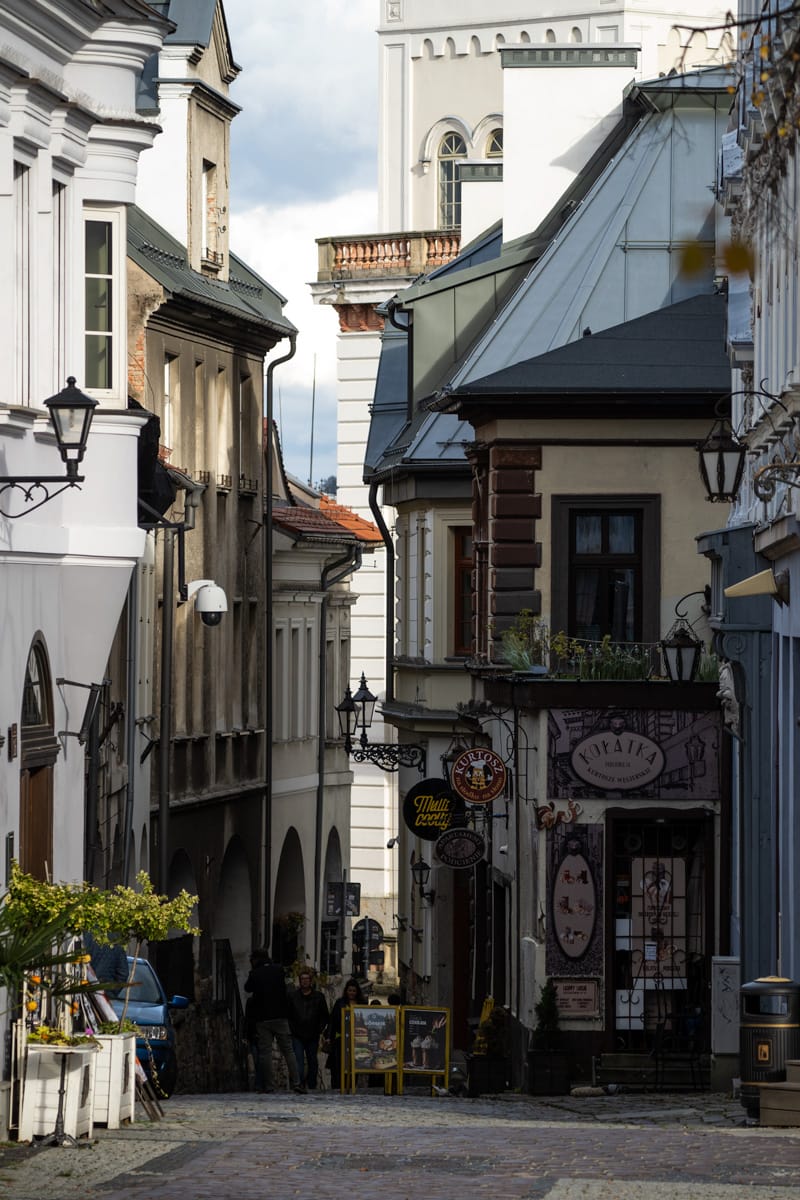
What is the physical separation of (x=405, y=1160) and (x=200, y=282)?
85.1ft

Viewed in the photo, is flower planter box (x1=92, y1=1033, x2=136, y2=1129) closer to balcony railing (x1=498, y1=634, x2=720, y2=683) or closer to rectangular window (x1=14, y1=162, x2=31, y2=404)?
rectangular window (x1=14, y1=162, x2=31, y2=404)

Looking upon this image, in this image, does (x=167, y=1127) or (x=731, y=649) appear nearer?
(x=167, y=1127)

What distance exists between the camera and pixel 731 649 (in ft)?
76.8

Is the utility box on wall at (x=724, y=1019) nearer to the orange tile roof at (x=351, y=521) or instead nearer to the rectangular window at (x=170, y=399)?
the rectangular window at (x=170, y=399)

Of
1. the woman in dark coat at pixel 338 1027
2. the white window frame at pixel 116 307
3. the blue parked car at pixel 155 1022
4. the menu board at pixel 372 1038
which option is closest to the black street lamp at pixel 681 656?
the menu board at pixel 372 1038

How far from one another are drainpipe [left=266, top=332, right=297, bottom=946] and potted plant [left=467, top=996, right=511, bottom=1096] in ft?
52.5

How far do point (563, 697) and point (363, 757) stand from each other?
8580mm

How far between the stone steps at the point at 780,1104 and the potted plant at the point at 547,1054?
8.28 meters

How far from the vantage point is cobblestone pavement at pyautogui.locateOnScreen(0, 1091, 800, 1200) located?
1305 cm

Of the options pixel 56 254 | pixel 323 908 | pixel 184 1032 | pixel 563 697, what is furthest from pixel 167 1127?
pixel 323 908

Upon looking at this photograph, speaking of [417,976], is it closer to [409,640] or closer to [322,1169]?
[409,640]

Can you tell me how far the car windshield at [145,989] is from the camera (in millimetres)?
24031

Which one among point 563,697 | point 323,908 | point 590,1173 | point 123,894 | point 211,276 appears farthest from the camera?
point 323,908

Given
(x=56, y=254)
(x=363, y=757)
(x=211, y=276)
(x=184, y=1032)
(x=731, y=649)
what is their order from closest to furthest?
(x=56, y=254)
(x=731, y=649)
(x=184, y=1032)
(x=363, y=757)
(x=211, y=276)
